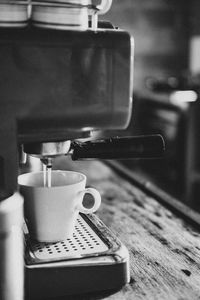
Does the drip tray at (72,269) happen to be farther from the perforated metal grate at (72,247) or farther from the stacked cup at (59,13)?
the stacked cup at (59,13)

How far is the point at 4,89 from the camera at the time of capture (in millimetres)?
773

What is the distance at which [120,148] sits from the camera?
3.07ft

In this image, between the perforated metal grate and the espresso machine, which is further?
the perforated metal grate

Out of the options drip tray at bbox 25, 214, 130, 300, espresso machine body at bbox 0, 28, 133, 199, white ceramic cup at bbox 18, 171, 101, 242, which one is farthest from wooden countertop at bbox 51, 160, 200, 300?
espresso machine body at bbox 0, 28, 133, 199

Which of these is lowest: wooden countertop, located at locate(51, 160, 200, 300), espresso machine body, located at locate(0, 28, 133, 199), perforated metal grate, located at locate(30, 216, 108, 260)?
wooden countertop, located at locate(51, 160, 200, 300)

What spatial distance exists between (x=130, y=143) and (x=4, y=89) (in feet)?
0.96

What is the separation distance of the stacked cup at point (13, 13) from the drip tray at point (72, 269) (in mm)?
442

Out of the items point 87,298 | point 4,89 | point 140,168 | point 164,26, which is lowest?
point 140,168

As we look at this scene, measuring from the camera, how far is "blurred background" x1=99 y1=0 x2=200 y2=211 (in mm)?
3635

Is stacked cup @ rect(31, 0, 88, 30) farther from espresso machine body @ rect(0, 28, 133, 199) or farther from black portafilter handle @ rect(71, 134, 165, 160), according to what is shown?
black portafilter handle @ rect(71, 134, 165, 160)

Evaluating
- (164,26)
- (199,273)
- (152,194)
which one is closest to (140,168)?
(164,26)

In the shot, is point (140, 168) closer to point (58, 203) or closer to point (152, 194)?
point (152, 194)

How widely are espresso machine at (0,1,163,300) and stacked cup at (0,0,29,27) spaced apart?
0.02 meters

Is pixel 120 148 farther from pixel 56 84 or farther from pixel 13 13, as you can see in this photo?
pixel 13 13
